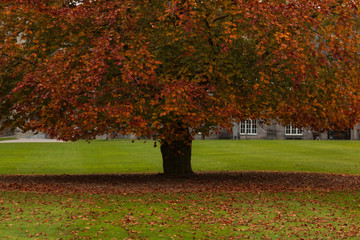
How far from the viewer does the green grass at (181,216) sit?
1020 centimetres

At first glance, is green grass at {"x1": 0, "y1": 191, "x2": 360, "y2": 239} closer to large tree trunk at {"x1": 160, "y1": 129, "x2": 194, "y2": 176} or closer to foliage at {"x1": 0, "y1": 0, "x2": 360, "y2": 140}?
foliage at {"x1": 0, "y1": 0, "x2": 360, "y2": 140}

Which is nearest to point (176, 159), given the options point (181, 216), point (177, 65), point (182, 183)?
point (182, 183)

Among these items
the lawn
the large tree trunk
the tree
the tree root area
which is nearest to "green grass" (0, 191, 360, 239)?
the lawn

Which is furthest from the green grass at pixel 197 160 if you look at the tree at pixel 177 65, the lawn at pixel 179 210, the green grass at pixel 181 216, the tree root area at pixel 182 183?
the green grass at pixel 181 216

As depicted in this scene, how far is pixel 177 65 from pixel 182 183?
13.9 feet

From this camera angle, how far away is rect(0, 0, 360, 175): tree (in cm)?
1505

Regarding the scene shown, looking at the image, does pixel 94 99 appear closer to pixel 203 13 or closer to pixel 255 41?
pixel 203 13

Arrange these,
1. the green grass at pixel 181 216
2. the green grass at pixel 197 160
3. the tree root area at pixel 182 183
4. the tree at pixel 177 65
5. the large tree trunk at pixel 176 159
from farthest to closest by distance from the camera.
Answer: the green grass at pixel 197 160 → the large tree trunk at pixel 176 159 → the tree root area at pixel 182 183 → the tree at pixel 177 65 → the green grass at pixel 181 216

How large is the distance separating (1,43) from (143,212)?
9184mm

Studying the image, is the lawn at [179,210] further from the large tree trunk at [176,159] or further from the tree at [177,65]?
the tree at [177,65]

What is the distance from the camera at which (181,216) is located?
11812mm

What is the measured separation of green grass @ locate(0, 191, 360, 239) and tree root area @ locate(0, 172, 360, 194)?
1300 millimetres

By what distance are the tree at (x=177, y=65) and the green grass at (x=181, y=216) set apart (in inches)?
99.0

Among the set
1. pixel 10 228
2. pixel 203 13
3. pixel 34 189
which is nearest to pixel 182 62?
pixel 203 13
